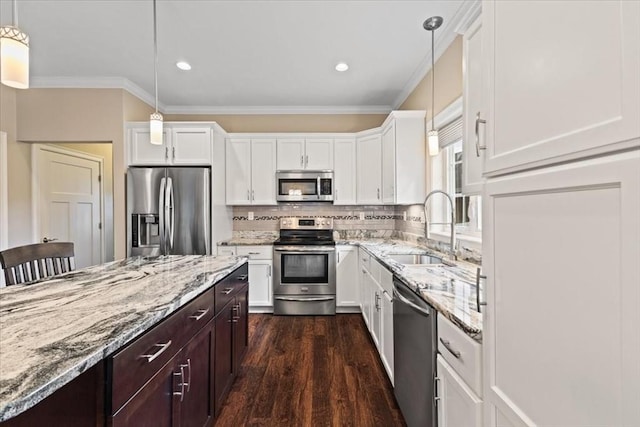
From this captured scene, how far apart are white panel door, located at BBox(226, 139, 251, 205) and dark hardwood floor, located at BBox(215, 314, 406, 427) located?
1725 mm

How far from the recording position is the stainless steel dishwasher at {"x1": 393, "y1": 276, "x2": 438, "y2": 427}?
1362 mm

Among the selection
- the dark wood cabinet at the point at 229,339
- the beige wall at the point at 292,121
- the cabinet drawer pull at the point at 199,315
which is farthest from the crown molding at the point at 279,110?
the cabinet drawer pull at the point at 199,315

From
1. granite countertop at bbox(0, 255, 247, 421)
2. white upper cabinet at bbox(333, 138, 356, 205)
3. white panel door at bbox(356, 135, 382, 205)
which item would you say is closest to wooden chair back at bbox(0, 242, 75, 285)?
granite countertop at bbox(0, 255, 247, 421)

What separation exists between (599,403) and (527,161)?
50 cm

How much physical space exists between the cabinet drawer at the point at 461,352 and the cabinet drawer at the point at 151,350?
110 cm

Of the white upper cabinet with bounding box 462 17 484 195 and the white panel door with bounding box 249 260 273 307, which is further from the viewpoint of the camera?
the white panel door with bounding box 249 260 273 307

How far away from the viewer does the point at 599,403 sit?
1.83ft

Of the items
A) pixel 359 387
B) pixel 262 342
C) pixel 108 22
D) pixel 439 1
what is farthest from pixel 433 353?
pixel 108 22

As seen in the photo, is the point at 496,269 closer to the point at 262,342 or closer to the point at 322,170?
the point at 262,342

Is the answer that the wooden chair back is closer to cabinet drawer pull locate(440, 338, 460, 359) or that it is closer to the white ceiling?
the white ceiling

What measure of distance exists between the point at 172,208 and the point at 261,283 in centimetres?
136

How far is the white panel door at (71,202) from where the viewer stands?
369 centimetres

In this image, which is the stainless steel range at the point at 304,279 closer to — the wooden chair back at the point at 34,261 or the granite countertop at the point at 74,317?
the granite countertop at the point at 74,317

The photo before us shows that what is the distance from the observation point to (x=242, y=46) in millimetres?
2762
